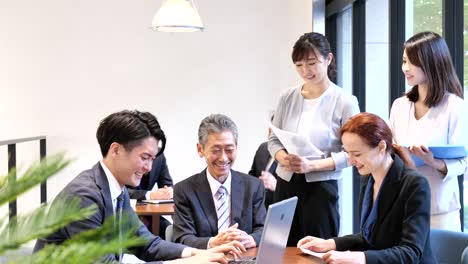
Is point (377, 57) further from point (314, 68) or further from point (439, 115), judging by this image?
point (439, 115)

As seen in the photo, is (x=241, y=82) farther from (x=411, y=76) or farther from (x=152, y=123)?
(x=152, y=123)

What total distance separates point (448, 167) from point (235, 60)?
4061 millimetres

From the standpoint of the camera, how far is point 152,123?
2.46 metres

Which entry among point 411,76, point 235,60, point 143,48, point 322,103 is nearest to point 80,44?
point 143,48

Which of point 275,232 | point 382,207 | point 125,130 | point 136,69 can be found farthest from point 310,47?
point 136,69

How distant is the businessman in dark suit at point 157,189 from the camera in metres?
4.69

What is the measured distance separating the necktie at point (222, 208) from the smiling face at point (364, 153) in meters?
0.72

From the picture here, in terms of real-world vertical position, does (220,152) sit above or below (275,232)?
above

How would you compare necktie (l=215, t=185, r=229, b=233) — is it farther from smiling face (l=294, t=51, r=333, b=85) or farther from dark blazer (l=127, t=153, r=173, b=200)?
dark blazer (l=127, t=153, r=173, b=200)

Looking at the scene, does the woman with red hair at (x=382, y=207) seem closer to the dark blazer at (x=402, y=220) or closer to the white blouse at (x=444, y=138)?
the dark blazer at (x=402, y=220)

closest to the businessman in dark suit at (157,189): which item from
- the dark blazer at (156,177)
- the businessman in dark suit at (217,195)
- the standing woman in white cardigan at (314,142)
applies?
the dark blazer at (156,177)

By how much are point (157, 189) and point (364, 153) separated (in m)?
2.52

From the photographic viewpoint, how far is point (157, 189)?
4871mm

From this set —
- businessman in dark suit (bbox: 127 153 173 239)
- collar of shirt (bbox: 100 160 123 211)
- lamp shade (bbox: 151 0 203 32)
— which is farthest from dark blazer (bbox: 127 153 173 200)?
collar of shirt (bbox: 100 160 123 211)
